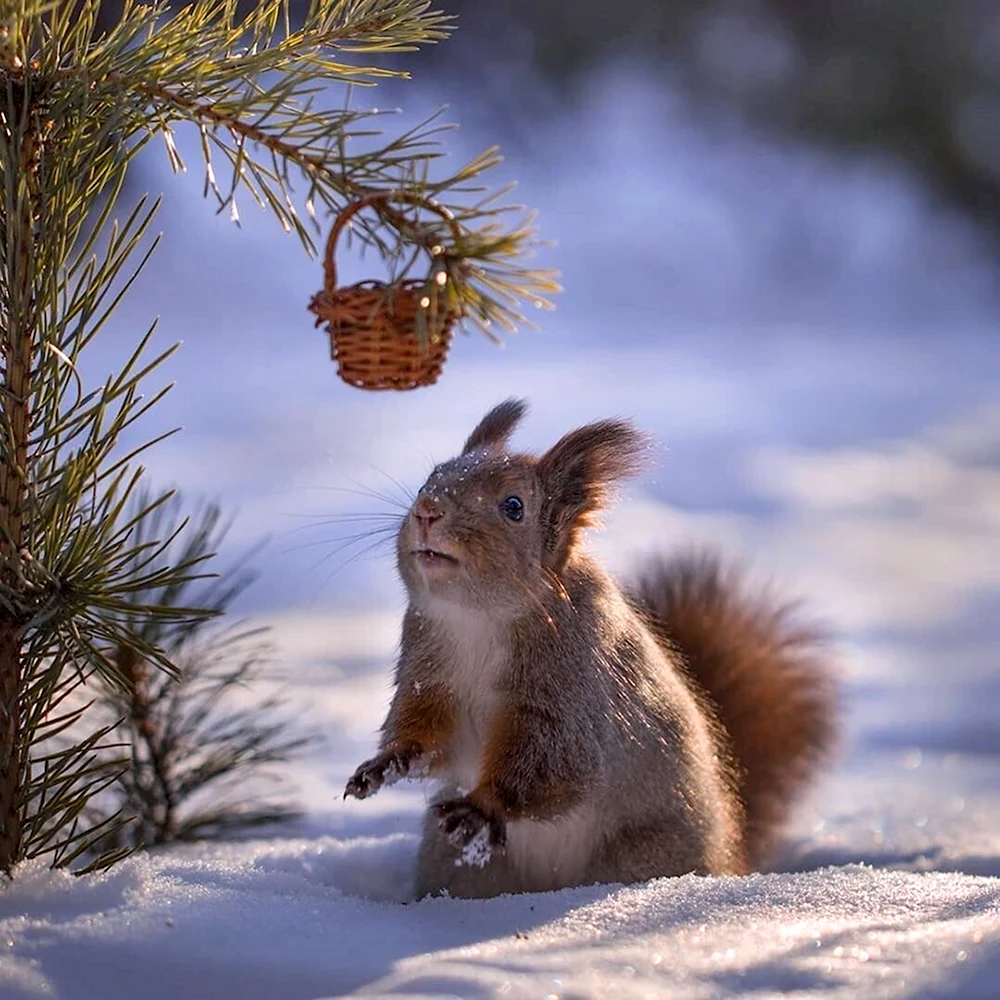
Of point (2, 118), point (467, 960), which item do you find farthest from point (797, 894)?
point (2, 118)

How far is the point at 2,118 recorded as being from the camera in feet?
4.51

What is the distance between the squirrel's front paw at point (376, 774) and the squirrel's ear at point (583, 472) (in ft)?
1.19

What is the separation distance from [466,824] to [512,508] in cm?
45

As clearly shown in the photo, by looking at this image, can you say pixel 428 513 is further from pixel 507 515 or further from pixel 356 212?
pixel 356 212

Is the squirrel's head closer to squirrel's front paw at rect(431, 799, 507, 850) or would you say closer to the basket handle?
squirrel's front paw at rect(431, 799, 507, 850)

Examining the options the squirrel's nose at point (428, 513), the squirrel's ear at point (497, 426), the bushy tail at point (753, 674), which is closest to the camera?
the squirrel's nose at point (428, 513)

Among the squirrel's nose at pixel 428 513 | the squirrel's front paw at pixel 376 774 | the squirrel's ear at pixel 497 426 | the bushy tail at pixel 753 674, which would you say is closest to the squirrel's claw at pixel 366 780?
the squirrel's front paw at pixel 376 774

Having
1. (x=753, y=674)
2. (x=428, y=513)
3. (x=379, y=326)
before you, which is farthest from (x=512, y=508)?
(x=753, y=674)

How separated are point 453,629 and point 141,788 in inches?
32.5

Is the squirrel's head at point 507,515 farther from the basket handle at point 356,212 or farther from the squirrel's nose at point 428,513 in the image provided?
the basket handle at point 356,212

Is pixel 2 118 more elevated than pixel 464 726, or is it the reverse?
pixel 2 118

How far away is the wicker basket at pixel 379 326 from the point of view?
52.4 inches

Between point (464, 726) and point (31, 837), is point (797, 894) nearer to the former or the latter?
point (464, 726)

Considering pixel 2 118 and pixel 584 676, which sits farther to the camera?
pixel 584 676
